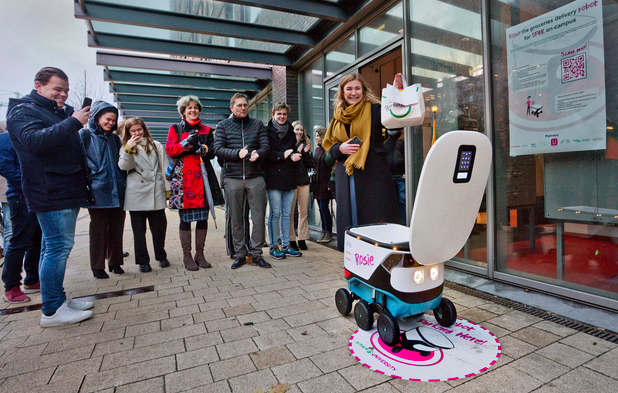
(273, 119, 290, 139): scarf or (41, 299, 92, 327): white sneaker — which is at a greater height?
(273, 119, 290, 139): scarf

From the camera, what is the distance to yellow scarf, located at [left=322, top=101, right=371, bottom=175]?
8.40 ft

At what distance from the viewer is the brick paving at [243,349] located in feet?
5.69

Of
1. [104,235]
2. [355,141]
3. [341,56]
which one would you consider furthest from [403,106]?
[341,56]

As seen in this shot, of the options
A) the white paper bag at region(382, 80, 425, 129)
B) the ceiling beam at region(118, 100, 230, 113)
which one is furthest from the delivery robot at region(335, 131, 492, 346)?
the ceiling beam at region(118, 100, 230, 113)

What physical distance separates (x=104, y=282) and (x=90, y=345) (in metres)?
1.73

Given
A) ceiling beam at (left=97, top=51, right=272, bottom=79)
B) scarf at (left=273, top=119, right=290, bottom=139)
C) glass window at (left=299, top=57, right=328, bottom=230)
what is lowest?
scarf at (left=273, top=119, right=290, bottom=139)

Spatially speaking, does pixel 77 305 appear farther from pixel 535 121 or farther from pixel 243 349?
pixel 535 121

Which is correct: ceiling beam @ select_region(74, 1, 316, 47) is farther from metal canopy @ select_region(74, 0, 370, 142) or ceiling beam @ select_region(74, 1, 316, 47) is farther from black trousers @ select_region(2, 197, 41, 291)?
black trousers @ select_region(2, 197, 41, 291)

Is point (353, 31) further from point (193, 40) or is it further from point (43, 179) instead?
point (43, 179)

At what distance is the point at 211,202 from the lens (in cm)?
416

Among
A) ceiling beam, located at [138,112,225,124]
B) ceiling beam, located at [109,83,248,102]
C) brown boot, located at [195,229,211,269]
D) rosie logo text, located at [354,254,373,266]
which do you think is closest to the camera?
rosie logo text, located at [354,254,373,266]

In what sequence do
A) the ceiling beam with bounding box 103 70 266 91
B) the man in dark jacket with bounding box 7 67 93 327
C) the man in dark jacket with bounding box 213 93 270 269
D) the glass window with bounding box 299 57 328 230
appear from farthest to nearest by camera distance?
the ceiling beam with bounding box 103 70 266 91 < the glass window with bounding box 299 57 328 230 < the man in dark jacket with bounding box 213 93 270 269 < the man in dark jacket with bounding box 7 67 93 327

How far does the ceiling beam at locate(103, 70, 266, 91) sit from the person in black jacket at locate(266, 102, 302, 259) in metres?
5.37

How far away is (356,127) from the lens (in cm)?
265
